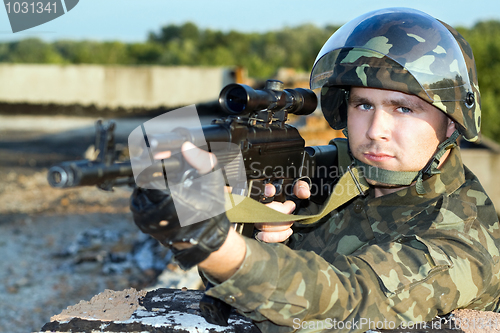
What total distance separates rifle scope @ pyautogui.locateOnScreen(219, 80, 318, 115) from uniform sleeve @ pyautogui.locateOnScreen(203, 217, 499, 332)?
70 cm

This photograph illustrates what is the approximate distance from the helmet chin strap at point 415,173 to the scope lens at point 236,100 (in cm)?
79

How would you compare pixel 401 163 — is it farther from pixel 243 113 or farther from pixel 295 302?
pixel 295 302

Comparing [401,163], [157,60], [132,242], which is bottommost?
[157,60]

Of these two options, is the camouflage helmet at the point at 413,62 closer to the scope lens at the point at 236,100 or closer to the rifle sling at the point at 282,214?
the rifle sling at the point at 282,214

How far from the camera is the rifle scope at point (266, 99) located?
2.03 metres

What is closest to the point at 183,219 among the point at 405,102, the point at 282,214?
the point at 282,214

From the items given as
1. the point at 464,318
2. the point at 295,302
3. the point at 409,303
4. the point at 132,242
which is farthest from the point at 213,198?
the point at 132,242

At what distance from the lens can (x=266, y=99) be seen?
2.16 m

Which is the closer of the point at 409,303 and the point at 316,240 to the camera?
the point at 409,303

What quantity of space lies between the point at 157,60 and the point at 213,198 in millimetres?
67285

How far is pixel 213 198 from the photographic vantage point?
5.07ft

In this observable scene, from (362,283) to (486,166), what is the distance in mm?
9162
